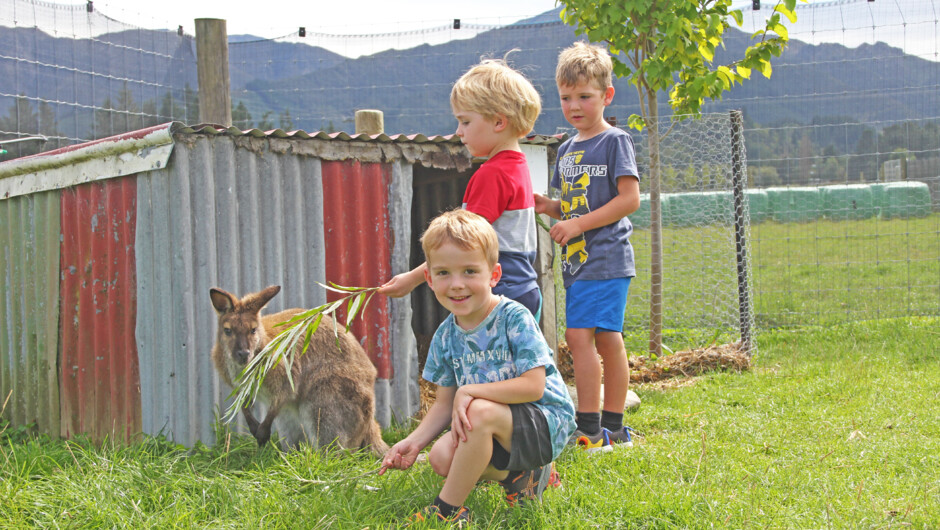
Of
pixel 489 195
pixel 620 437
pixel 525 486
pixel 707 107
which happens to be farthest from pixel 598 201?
pixel 707 107

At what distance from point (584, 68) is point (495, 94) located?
2.37 feet

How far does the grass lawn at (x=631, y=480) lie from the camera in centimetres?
278

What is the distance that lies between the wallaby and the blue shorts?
1.21 meters

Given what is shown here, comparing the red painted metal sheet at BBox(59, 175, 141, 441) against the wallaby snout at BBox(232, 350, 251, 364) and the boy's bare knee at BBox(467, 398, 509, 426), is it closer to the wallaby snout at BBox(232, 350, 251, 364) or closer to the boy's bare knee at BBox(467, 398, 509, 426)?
the wallaby snout at BBox(232, 350, 251, 364)

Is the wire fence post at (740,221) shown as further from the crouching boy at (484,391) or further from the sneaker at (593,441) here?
the crouching boy at (484,391)

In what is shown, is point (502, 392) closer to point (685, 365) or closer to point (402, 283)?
point (402, 283)

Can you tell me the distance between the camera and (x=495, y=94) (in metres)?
3.29

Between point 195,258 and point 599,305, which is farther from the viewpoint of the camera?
point 195,258

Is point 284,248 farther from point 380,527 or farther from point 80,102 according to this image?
point 80,102

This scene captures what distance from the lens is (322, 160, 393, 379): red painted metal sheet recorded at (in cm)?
463

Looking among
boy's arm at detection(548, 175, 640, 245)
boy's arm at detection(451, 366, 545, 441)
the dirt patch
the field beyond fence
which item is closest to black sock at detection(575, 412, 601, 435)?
boy's arm at detection(548, 175, 640, 245)

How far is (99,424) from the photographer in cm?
465

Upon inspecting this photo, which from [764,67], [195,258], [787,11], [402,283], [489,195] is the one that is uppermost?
[787,11]

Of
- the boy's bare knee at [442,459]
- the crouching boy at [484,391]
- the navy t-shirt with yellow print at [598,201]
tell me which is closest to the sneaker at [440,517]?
the crouching boy at [484,391]
